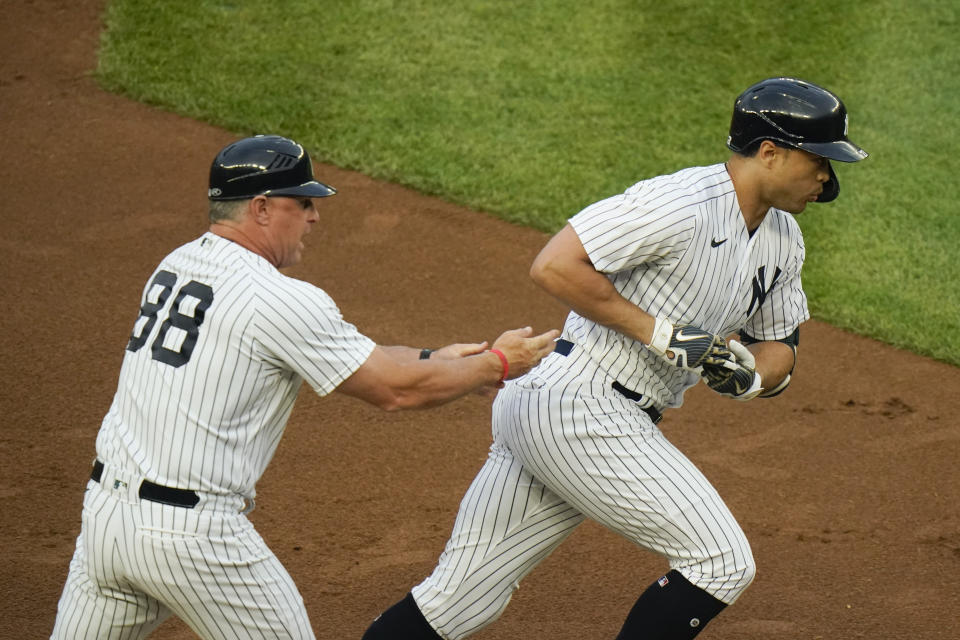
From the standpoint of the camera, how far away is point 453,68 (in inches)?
358

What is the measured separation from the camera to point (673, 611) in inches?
123

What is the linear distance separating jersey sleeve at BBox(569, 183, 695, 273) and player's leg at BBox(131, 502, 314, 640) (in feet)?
3.71

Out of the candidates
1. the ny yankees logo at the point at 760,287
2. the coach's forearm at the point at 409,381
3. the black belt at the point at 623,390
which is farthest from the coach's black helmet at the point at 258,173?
the ny yankees logo at the point at 760,287

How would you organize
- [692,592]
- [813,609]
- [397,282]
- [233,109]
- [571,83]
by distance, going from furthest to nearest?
1. [571,83]
2. [233,109]
3. [397,282]
4. [813,609]
5. [692,592]

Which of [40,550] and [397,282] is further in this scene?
[397,282]

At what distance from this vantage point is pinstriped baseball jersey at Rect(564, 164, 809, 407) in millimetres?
3125

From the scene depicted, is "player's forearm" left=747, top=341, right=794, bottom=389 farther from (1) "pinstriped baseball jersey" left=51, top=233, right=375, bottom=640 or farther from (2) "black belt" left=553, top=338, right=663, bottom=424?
(1) "pinstriped baseball jersey" left=51, top=233, right=375, bottom=640

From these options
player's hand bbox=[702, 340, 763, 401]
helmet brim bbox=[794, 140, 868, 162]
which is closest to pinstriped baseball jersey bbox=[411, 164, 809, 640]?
player's hand bbox=[702, 340, 763, 401]

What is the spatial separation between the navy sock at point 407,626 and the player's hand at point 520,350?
2.40 ft

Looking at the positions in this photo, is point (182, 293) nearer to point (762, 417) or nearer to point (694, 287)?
point (694, 287)

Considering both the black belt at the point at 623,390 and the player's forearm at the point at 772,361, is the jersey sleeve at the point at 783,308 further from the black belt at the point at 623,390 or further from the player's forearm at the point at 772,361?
the black belt at the point at 623,390

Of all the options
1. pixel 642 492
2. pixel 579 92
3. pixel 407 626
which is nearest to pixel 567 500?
pixel 642 492

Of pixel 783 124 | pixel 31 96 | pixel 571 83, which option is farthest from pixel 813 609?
pixel 31 96

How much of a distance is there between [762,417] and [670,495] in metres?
2.68
